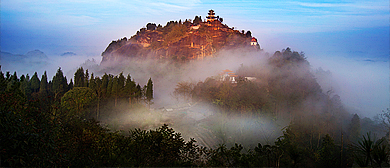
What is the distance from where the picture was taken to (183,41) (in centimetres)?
7488

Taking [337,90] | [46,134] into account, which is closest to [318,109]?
[337,90]

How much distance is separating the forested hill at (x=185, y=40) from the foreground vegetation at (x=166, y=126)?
15.0 metres

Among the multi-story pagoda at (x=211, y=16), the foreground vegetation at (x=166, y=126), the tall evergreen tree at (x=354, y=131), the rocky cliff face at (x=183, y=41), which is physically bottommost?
the tall evergreen tree at (x=354, y=131)

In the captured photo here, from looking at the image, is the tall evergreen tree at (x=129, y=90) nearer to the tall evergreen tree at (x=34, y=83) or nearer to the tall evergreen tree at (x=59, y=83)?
the tall evergreen tree at (x=59, y=83)

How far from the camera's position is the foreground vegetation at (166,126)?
5.54 meters

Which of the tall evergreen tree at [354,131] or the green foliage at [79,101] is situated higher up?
the green foliage at [79,101]

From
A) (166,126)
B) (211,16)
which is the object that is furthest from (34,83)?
(211,16)

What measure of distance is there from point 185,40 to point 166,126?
6657 centimetres

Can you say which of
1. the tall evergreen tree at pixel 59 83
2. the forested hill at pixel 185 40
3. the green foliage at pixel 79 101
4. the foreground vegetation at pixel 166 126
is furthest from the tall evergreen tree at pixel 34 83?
the forested hill at pixel 185 40

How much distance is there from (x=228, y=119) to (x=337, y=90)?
59.9 m

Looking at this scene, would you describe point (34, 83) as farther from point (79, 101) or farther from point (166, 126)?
point (166, 126)

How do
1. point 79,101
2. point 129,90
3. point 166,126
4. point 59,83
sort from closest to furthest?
point 166,126
point 79,101
point 129,90
point 59,83

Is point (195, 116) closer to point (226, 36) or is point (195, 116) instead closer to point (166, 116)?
point (166, 116)

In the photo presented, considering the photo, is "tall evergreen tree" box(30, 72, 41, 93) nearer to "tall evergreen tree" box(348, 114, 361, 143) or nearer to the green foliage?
the green foliage
